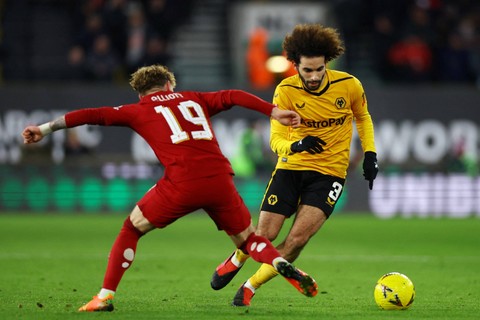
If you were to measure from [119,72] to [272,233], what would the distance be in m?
14.1

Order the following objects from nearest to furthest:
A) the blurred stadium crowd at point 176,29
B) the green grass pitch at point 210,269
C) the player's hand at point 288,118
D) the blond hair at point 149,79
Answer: the player's hand at point 288,118 < the blond hair at point 149,79 < the green grass pitch at point 210,269 < the blurred stadium crowd at point 176,29

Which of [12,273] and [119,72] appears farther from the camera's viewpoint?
[119,72]

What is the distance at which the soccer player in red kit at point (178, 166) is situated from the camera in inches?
306

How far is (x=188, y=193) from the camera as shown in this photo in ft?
25.5

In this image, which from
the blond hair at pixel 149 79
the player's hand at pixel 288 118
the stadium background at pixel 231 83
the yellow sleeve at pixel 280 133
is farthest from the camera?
the stadium background at pixel 231 83

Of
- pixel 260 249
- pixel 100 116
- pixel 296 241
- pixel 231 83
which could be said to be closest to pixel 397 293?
pixel 296 241

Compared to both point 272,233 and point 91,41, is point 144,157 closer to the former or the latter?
point 91,41

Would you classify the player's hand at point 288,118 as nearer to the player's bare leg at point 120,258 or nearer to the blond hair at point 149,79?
the blond hair at point 149,79

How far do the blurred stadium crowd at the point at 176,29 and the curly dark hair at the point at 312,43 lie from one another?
13026mm

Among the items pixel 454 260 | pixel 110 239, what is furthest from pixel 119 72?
pixel 454 260

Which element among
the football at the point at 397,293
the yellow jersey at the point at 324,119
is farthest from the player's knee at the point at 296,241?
the football at the point at 397,293

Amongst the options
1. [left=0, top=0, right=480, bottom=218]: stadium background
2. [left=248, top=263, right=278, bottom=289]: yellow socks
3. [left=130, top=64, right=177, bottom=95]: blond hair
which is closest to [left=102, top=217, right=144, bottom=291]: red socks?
[left=130, top=64, right=177, bottom=95]: blond hair

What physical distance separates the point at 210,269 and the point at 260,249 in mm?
4394

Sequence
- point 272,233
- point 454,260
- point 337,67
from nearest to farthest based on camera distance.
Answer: point 272,233 → point 454,260 → point 337,67
